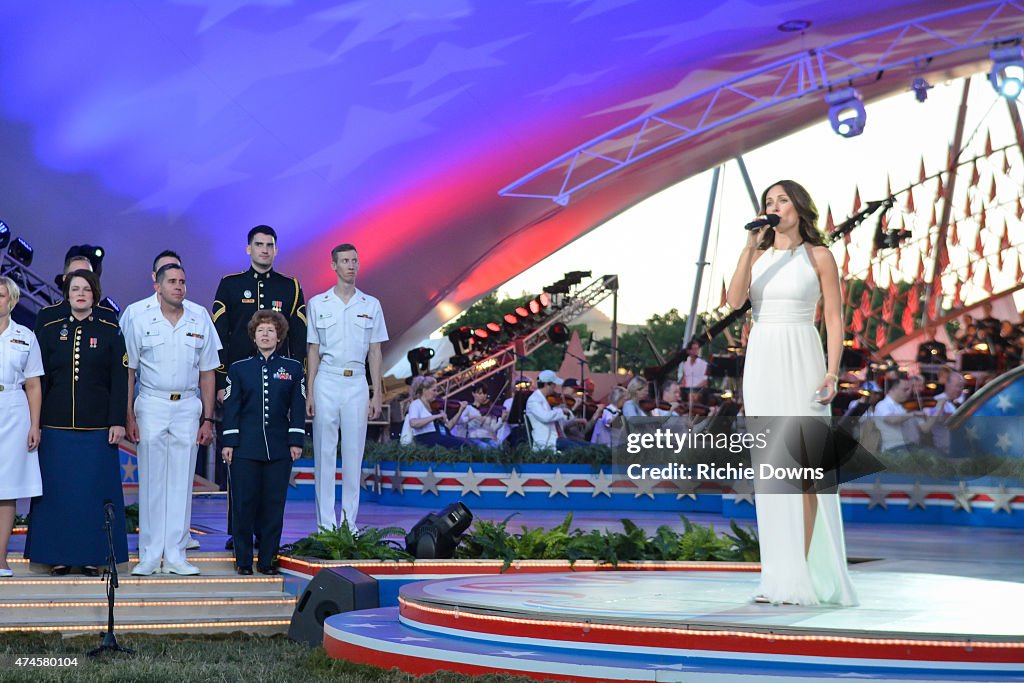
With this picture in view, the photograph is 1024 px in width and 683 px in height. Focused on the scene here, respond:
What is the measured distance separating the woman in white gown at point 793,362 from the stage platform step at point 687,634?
0.16 meters

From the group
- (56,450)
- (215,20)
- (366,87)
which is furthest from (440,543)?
(366,87)

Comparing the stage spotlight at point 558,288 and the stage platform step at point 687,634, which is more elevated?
the stage spotlight at point 558,288

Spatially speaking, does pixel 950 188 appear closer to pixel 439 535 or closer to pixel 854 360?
pixel 854 360

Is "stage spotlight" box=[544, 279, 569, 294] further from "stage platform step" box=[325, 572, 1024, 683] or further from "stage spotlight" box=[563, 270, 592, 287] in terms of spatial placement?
"stage platform step" box=[325, 572, 1024, 683]

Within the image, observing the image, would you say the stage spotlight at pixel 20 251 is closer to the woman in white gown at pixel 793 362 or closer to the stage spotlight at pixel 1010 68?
the woman in white gown at pixel 793 362

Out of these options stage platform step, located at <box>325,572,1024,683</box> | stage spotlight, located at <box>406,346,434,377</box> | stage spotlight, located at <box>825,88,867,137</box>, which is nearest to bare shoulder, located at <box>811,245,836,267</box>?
stage platform step, located at <box>325,572,1024,683</box>

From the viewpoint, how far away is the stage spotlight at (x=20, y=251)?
15086 mm

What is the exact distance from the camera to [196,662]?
5992 millimetres

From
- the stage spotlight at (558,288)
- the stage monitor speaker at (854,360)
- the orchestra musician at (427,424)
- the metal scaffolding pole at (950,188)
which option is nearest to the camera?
the orchestra musician at (427,424)

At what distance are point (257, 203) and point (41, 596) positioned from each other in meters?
14.5

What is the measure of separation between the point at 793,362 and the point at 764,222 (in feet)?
1.88

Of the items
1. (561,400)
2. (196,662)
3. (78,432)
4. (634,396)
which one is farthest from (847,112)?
(196,662)

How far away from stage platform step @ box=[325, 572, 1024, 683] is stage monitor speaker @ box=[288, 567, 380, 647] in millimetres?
541

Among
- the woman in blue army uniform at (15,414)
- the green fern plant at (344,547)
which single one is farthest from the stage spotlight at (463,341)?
the woman in blue army uniform at (15,414)
